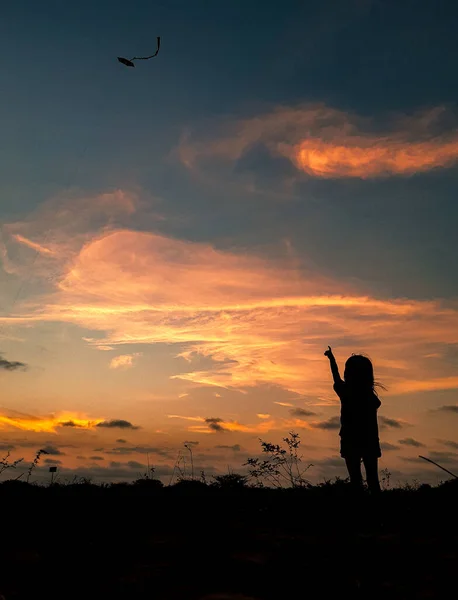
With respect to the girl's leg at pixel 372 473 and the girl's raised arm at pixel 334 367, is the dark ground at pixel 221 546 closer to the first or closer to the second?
the girl's leg at pixel 372 473

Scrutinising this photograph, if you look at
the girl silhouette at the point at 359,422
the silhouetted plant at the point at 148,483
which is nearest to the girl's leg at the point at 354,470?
the girl silhouette at the point at 359,422

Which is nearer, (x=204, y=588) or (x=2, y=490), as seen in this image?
(x=204, y=588)

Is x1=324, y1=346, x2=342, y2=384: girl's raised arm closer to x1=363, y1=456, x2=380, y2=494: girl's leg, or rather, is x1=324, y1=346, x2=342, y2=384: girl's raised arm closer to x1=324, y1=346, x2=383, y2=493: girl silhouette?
x1=324, y1=346, x2=383, y2=493: girl silhouette

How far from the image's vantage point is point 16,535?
6836mm

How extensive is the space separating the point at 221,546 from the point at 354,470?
14.9 feet

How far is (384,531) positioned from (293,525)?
1.19 metres

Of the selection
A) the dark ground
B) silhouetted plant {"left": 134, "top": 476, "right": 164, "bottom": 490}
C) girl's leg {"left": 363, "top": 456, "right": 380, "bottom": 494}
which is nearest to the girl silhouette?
girl's leg {"left": 363, "top": 456, "right": 380, "bottom": 494}

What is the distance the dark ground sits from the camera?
5258 millimetres

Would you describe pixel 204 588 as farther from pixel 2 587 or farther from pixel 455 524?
pixel 455 524

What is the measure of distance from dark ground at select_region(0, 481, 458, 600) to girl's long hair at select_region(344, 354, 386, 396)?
200cm

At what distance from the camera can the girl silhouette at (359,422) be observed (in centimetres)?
1031

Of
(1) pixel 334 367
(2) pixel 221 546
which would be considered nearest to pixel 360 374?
(1) pixel 334 367

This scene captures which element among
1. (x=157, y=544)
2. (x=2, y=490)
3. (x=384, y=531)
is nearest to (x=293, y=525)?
(x=384, y=531)

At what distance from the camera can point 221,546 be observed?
21.5ft
